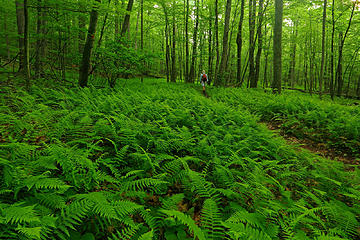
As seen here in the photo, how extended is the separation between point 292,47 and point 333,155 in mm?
30854

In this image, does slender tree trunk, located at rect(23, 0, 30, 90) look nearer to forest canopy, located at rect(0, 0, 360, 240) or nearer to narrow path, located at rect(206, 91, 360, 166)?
forest canopy, located at rect(0, 0, 360, 240)

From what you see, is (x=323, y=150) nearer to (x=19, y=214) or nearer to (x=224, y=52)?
(x=19, y=214)

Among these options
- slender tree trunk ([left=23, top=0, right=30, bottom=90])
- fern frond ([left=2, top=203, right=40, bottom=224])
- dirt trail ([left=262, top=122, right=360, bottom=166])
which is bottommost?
dirt trail ([left=262, top=122, right=360, bottom=166])

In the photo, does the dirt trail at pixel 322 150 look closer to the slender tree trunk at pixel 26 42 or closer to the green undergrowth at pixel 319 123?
the green undergrowth at pixel 319 123

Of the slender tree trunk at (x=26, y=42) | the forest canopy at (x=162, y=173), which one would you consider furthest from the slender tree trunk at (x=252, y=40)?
the slender tree trunk at (x=26, y=42)

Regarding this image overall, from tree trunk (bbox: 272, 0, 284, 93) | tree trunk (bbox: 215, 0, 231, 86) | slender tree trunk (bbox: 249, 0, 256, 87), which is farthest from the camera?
slender tree trunk (bbox: 249, 0, 256, 87)

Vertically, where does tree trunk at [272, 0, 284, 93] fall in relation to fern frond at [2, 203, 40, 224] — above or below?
above

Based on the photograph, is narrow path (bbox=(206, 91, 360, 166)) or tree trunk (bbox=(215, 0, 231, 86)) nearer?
narrow path (bbox=(206, 91, 360, 166))

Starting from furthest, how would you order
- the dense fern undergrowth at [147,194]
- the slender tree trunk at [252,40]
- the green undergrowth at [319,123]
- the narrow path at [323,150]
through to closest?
the slender tree trunk at [252,40], the green undergrowth at [319,123], the narrow path at [323,150], the dense fern undergrowth at [147,194]

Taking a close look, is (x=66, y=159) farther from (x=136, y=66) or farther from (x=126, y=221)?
(x=136, y=66)

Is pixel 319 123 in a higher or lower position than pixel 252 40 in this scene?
lower

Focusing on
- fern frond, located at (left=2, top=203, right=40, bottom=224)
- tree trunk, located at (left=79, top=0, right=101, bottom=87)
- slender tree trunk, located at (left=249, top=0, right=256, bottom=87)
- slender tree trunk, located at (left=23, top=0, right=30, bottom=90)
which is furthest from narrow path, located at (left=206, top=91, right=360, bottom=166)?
slender tree trunk, located at (left=249, top=0, right=256, bottom=87)

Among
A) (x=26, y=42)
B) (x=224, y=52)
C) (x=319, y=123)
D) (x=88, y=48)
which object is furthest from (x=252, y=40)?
(x=26, y=42)

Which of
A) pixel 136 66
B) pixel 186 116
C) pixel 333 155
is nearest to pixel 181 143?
pixel 186 116
